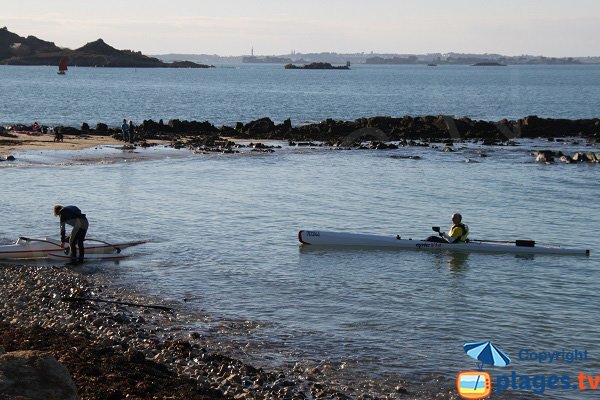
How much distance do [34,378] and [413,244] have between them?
16.6 meters

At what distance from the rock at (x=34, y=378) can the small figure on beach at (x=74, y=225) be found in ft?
38.1

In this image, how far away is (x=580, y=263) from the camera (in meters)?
23.8

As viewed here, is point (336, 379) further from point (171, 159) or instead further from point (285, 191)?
point (171, 159)

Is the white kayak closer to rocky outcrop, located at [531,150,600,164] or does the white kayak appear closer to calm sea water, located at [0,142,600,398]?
calm sea water, located at [0,142,600,398]

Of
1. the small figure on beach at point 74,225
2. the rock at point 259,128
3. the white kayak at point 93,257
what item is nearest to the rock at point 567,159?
the rock at point 259,128

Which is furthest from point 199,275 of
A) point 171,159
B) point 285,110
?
point 285,110

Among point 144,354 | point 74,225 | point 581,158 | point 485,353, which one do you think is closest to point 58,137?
point 74,225

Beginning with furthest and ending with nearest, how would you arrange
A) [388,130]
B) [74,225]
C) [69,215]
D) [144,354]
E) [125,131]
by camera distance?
1. [388,130]
2. [125,131]
3. [74,225]
4. [69,215]
5. [144,354]

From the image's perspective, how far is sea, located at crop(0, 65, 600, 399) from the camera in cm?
1590

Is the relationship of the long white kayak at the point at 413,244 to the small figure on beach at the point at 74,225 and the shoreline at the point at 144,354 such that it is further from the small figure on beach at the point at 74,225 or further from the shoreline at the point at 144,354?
the shoreline at the point at 144,354

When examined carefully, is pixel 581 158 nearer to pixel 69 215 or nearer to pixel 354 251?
pixel 354 251

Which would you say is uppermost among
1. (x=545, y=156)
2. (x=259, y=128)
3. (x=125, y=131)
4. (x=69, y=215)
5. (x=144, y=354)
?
(x=259, y=128)

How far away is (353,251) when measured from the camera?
25016mm

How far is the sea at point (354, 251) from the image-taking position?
626 inches
